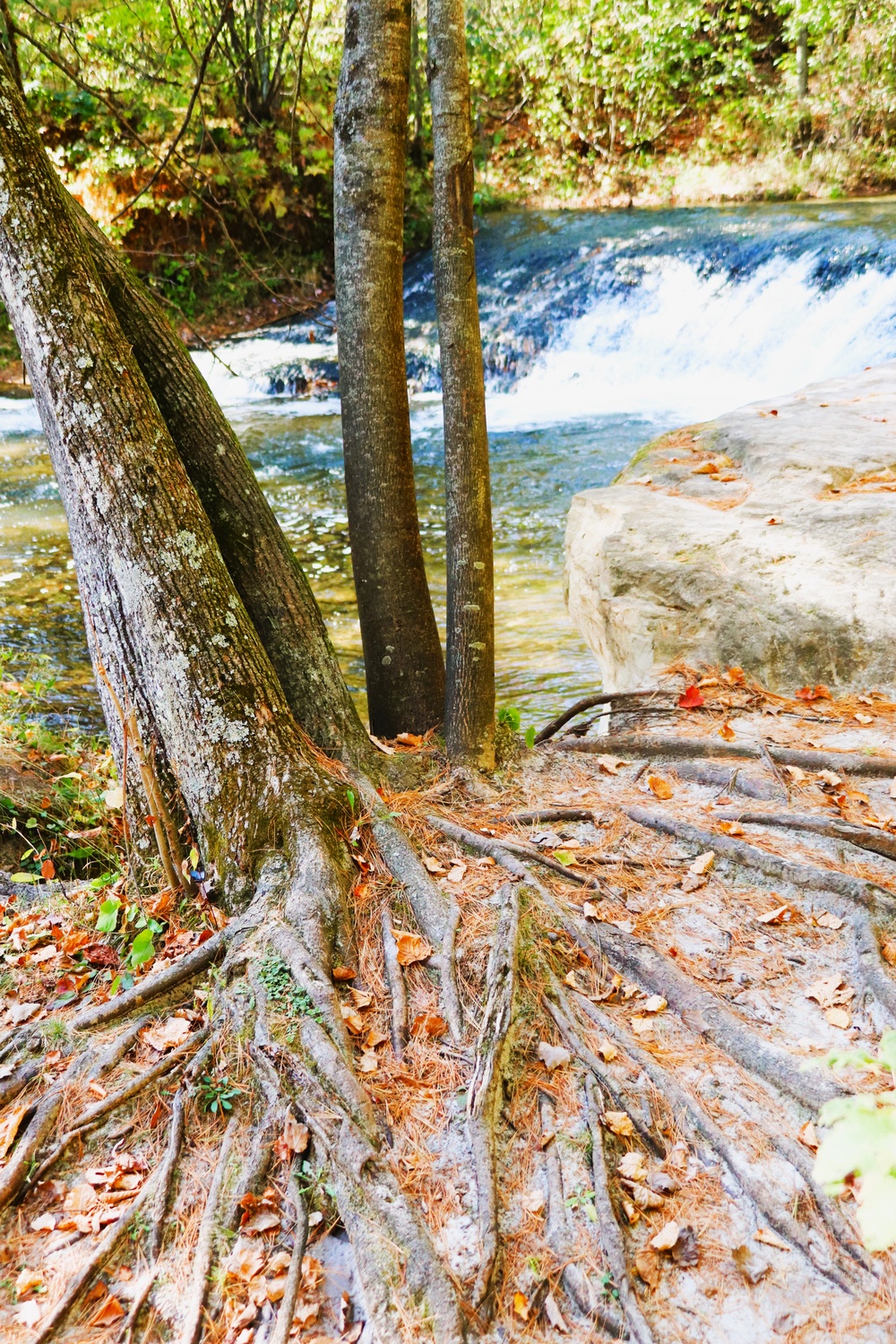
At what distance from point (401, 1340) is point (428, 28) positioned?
3799mm

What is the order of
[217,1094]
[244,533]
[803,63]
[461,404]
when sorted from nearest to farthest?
[217,1094], [461,404], [244,533], [803,63]

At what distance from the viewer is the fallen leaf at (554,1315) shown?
68.2 inches

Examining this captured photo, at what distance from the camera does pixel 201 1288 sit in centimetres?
179

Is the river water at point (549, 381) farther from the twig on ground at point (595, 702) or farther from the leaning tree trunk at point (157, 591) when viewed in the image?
the leaning tree trunk at point (157, 591)

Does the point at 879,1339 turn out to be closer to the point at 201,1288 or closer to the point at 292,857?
the point at 201,1288

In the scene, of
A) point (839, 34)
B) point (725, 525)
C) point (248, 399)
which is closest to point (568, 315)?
point (248, 399)

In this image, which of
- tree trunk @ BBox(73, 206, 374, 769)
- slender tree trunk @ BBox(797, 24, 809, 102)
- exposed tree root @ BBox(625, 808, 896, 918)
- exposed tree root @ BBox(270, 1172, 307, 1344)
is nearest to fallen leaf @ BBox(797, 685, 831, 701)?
exposed tree root @ BBox(625, 808, 896, 918)

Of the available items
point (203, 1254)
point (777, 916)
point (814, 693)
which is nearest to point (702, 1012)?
point (777, 916)

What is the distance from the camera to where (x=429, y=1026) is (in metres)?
2.39

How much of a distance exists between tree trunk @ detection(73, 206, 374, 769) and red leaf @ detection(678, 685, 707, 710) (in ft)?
5.13

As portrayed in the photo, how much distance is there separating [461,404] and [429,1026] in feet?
7.13

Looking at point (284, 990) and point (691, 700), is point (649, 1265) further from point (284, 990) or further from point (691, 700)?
point (691, 700)

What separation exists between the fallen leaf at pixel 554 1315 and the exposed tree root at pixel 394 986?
68 centimetres

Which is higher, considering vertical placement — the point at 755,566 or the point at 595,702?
the point at 755,566
